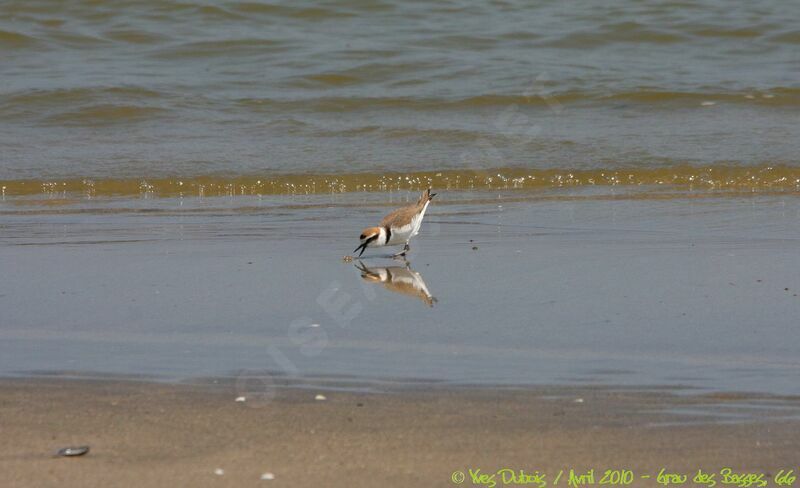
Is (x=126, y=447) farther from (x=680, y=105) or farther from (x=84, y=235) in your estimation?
(x=680, y=105)

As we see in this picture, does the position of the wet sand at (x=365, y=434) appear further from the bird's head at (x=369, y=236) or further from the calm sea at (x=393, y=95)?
the calm sea at (x=393, y=95)

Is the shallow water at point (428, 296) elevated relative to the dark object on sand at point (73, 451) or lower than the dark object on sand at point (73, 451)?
lower

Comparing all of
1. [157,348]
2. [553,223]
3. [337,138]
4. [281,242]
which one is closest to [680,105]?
[337,138]

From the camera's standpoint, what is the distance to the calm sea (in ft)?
34.7

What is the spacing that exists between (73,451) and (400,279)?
9.43 ft

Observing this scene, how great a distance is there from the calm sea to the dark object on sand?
6.56 meters

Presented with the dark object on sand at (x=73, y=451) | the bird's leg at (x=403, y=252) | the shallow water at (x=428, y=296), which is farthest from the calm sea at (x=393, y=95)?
the dark object on sand at (x=73, y=451)

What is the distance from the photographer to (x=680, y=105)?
13188 millimetres

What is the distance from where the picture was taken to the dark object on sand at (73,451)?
3.47m

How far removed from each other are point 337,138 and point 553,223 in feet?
14.1

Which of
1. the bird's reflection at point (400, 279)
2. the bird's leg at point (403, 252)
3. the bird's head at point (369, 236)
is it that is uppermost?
the bird's head at point (369, 236)

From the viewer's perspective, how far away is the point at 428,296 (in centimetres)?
568

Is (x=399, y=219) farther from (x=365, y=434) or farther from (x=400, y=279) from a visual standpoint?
(x=365, y=434)

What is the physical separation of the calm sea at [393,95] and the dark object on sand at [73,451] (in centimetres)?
656
